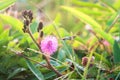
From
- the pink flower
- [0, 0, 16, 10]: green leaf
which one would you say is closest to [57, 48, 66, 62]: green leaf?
the pink flower

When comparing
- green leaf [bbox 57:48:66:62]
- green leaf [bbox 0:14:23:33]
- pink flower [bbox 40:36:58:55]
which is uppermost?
green leaf [bbox 0:14:23:33]

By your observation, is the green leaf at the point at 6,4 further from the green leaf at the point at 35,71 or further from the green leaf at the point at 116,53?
the green leaf at the point at 116,53

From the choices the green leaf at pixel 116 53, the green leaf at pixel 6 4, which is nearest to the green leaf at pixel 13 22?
the green leaf at pixel 6 4

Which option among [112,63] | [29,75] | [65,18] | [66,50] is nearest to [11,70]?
[29,75]

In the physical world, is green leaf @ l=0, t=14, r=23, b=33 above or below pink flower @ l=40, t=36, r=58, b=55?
above

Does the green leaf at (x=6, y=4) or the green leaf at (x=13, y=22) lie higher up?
the green leaf at (x=6, y=4)

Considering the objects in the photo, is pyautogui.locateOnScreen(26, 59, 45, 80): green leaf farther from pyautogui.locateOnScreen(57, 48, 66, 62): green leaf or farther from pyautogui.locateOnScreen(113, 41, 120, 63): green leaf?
pyautogui.locateOnScreen(113, 41, 120, 63): green leaf

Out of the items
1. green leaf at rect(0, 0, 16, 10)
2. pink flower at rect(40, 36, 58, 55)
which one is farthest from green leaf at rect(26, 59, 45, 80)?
green leaf at rect(0, 0, 16, 10)

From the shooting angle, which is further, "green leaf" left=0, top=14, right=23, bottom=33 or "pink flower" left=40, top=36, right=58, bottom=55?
"green leaf" left=0, top=14, right=23, bottom=33

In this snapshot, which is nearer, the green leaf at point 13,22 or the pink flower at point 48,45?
the pink flower at point 48,45

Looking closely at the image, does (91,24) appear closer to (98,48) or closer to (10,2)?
(98,48)

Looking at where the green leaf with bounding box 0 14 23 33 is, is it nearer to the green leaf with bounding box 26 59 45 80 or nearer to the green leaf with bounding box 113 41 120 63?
the green leaf with bounding box 26 59 45 80

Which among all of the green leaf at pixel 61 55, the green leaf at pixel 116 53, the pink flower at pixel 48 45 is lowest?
the green leaf at pixel 116 53
